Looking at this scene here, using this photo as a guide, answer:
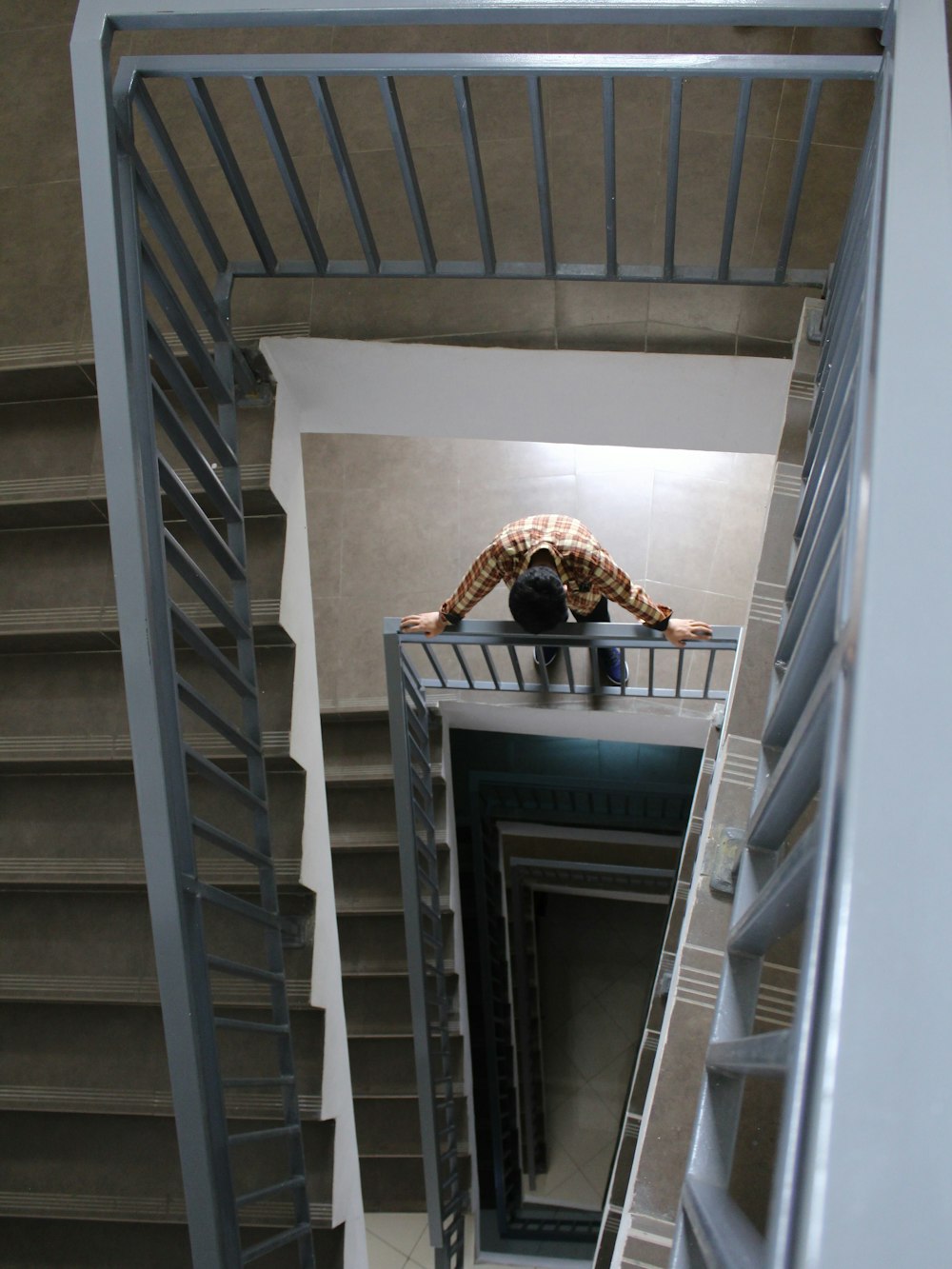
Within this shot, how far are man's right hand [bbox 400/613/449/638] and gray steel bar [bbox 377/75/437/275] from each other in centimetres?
113

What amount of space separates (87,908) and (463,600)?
1523mm

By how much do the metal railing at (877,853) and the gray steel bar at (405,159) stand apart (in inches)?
50.2

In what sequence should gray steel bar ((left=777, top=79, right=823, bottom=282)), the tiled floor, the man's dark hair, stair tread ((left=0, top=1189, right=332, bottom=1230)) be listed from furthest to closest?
1. the tiled floor
2. the man's dark hair
3. stair tread ((left=0, top=1189, right=332, bottom=1230))
4. gray steel bar ((left=777, top=79, right=823, bottom=282))

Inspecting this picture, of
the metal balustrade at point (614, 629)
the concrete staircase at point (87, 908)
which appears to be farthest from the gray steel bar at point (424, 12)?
the concrete staircase at point (87, 908)

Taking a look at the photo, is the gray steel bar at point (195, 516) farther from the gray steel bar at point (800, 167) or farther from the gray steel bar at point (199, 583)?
the gray steel bar at point (800, 167)

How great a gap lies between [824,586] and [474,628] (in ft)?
7.10

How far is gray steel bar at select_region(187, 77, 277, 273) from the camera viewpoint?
219 centimetres

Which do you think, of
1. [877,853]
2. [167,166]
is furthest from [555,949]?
[877,853]

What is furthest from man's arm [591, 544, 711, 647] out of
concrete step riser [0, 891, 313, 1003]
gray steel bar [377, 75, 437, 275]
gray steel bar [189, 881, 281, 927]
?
concrete step riser [0, 891, 313, 1003]

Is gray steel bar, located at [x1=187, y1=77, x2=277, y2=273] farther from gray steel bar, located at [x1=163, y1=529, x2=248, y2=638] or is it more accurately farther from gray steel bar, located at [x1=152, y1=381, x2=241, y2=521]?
gray steel bar, located at [x1=163, y1=529, x2=248, y2=638]

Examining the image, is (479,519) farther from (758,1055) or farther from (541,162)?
(758,1055)

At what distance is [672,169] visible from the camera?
2.32 m

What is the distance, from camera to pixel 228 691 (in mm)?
3053

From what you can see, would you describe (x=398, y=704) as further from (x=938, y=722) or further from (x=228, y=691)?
(x=938, y=722)
